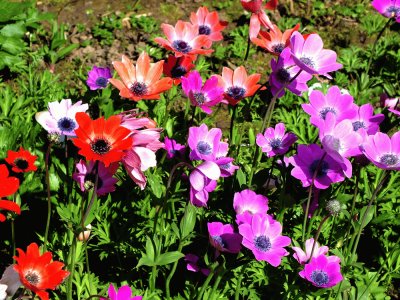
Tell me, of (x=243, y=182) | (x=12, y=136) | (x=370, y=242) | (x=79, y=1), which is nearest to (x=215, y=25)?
(x=243, y=182)

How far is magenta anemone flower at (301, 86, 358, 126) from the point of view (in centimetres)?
183

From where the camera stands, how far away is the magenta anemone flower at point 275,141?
1.90m

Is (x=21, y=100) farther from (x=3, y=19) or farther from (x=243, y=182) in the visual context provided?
(x=243, y=182)

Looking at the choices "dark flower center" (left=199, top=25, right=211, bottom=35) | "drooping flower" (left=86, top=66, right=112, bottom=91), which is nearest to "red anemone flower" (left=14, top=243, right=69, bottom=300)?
"drooping flower" (left=86, top=66, right=112, bottom=91)

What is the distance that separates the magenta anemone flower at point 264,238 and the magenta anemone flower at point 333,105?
41cm

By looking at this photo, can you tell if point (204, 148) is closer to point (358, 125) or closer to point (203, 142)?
point (203, 142)

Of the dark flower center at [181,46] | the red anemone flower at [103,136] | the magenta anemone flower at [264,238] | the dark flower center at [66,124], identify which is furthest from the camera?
the dark flower center at [181,46]

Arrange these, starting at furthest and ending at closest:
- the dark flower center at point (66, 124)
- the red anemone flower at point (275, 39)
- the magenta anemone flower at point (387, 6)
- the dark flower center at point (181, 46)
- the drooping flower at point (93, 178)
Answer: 1. the magenta anemone flower at point (387, 6)
2. the dark flower center at point (181, 46)
3. the red anemone flower at point (275, 39)
4. the dark flower center at point (66, 124)
5. the drooping flower at point (93, 178)

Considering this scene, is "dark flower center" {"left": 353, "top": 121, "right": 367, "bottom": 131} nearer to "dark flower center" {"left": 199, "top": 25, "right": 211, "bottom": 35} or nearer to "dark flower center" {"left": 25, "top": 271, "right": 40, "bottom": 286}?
"dark flower center" {"left": 199, "top": 25, "right": 211, "bottom": 35}

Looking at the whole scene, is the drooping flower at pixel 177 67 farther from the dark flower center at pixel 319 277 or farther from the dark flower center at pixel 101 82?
the dark flower center at pixel 319 277

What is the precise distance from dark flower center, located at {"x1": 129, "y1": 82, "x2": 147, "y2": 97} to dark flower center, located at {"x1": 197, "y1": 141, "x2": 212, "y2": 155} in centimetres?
34

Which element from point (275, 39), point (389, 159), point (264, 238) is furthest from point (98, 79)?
point (389, 159)

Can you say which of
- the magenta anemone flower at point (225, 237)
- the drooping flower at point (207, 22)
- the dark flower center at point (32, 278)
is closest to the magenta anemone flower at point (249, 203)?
the magenta anemone flower at point (225, 237)

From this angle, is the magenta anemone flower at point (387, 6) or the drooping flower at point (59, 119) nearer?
the drooping flower at point (59, 119)
